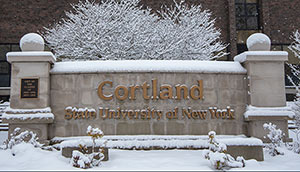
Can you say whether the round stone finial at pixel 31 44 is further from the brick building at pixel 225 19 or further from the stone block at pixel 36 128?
the brick building at pixel 225 19

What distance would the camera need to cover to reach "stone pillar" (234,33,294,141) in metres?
7.71

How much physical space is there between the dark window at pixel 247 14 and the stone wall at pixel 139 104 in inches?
752

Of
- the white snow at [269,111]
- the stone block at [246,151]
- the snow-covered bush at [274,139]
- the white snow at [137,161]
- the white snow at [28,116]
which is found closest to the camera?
the white snow at [137,161]

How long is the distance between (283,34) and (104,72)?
21699 millimetres

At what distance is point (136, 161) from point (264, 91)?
13.1ft

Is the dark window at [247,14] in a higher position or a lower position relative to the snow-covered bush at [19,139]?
higher

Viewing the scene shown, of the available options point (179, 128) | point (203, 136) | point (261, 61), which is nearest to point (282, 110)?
point (261, 61)

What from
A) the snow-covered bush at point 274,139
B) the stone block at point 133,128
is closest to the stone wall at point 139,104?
the stone block at point 133,128

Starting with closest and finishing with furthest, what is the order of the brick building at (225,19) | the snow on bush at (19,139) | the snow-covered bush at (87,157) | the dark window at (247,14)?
1. the snow-covered bush at (87,157)
2. the snow on bush at (19,139)
3. the brick building at (225,19)
4. the dark window at (247,14)

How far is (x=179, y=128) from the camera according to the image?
25.4 feet

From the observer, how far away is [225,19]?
82.3 feet

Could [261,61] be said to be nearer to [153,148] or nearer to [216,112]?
[216,112]

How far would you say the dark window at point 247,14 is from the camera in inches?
1008

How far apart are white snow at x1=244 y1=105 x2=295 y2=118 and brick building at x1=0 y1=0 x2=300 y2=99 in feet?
55.1
